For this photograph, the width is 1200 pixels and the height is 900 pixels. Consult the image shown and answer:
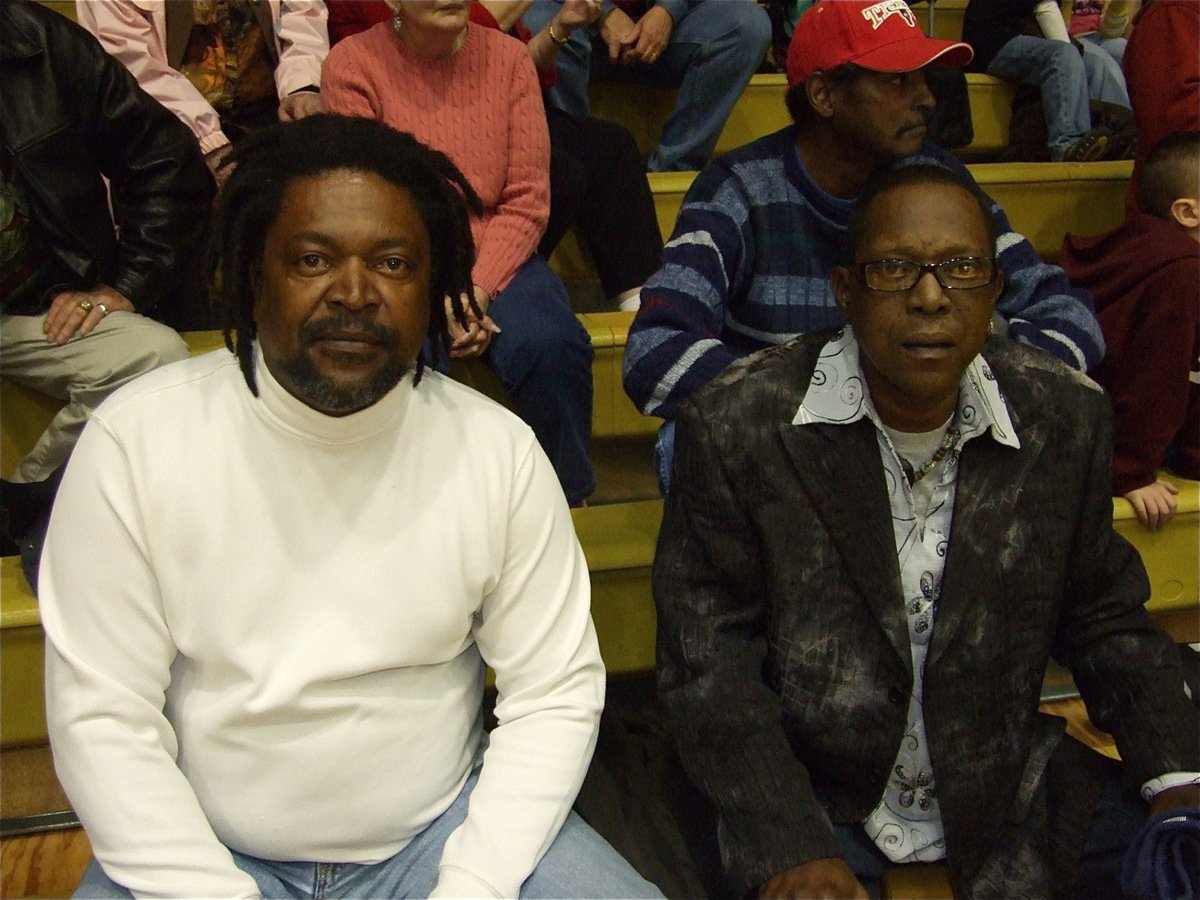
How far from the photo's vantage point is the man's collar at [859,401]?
1.16m

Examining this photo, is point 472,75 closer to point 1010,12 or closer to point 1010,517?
point 1010,517

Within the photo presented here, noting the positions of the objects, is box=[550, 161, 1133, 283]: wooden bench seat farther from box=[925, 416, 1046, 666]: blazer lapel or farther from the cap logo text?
box=[925, 416, 1046, 666]: blazer lapel

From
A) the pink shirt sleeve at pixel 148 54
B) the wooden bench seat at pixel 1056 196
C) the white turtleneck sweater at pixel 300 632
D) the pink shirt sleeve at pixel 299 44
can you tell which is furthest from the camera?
the wooden bench seat at pixel 1056 196

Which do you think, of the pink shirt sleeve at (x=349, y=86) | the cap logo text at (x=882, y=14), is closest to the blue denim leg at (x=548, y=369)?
the pink shirt sleeve at (x=349, y=86)

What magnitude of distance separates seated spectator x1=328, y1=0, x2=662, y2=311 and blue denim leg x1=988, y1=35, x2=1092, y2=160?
141cm

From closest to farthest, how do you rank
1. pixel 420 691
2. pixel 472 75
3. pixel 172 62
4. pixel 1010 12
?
pixel 420 691
pixel 472 75
pixel 172 62
pixel 1010 12

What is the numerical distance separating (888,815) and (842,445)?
0.43 metres

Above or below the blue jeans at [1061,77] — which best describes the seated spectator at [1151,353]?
below

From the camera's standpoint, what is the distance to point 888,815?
1201mm

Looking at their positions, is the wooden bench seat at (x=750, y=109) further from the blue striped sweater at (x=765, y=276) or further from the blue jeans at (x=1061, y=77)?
the blue striped sweater at (x=765, y=276)

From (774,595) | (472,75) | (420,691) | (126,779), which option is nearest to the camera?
(126,779)

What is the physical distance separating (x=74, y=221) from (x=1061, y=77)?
2500 mm

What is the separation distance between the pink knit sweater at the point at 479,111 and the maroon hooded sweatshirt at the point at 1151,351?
41.4 inches

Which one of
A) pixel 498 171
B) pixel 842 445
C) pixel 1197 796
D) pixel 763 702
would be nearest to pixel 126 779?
pixel 763 702
